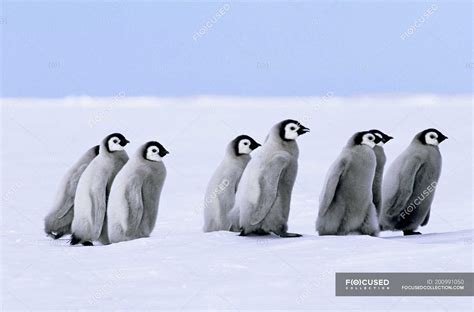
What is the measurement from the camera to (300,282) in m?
4.24

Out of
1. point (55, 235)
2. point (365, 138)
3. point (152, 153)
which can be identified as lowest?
point (55, 235)

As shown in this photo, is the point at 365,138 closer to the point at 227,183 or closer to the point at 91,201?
the point at 227,183

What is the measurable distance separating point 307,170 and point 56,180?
376cm

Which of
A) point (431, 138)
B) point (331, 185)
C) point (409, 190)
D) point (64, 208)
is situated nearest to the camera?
point (331, 185)

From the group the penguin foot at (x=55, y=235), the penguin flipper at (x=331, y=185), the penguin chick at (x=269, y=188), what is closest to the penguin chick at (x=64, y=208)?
the penguin foot at (x=55, y=235)

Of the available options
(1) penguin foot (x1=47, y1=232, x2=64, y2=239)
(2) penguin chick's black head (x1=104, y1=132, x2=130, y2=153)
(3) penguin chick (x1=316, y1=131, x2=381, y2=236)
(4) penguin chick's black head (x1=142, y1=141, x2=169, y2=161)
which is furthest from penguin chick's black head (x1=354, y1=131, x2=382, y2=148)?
(1) penguin foot (x1=47, y1=232, x2=64, y2=239)

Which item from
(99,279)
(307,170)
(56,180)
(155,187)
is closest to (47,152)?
(56,180)

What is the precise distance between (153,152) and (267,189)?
42.1 inches

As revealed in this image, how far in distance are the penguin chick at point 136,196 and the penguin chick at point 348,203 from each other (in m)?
1.21

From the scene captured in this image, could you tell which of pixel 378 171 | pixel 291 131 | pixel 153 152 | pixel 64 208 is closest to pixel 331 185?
pixel 291 131

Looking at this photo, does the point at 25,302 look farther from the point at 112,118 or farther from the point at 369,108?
the point at 369,108

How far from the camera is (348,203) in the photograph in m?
5.80

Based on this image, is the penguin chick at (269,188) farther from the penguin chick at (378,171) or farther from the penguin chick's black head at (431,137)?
the penguin chick's black head at (431,137)

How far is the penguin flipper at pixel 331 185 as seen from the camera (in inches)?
226
